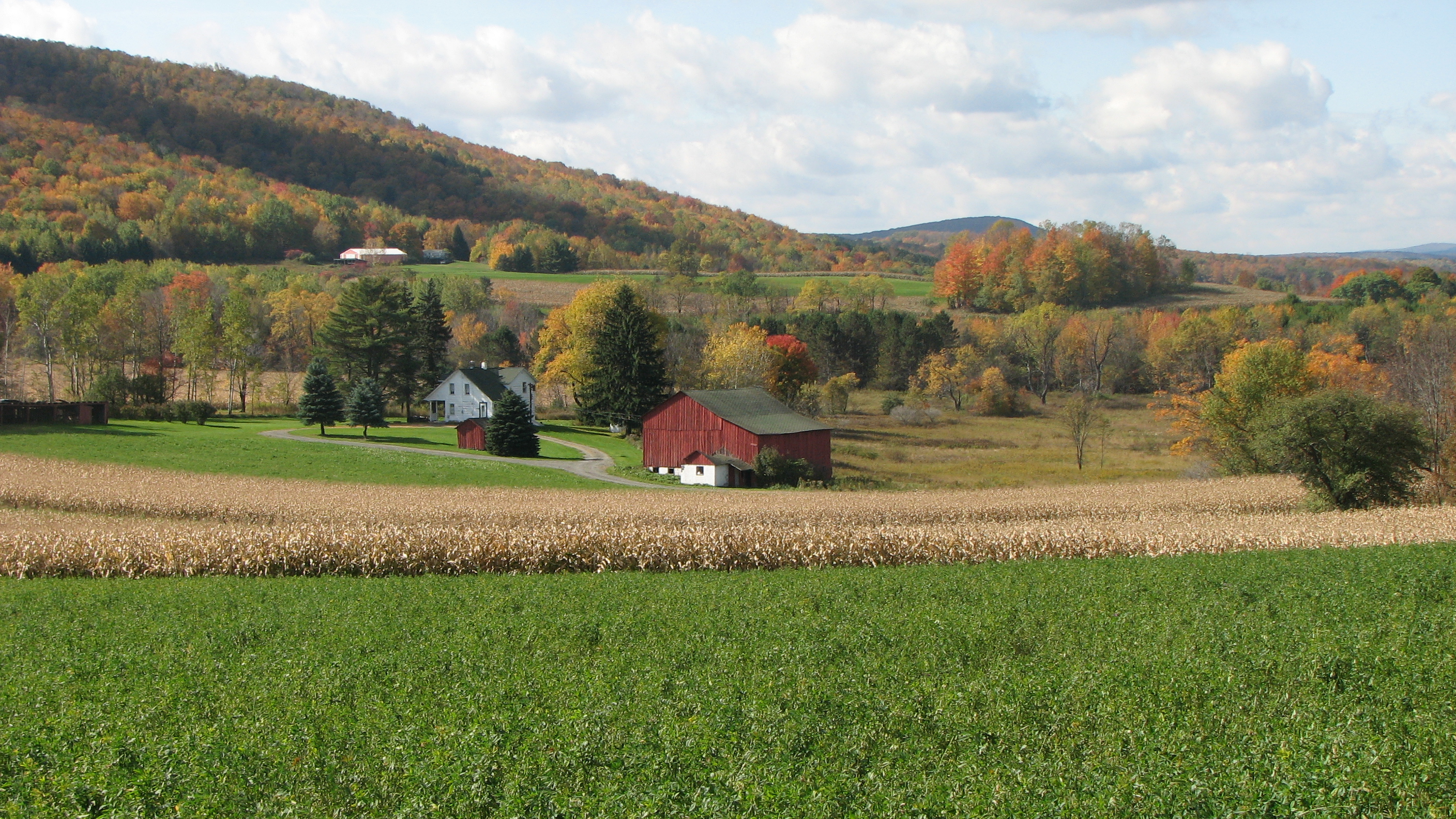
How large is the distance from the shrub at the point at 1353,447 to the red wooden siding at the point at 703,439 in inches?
914

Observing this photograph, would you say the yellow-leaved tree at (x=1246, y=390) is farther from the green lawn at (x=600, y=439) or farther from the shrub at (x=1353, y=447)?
the green lawn at (x=600, y=439)

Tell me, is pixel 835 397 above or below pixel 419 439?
above

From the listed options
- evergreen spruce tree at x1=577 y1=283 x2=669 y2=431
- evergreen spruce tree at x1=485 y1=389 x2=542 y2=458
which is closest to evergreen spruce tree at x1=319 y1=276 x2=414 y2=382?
evergreen spruce tree at x1=577 y1=283 x2=669 y2=431

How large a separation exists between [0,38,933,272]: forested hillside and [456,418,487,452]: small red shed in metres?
84.3

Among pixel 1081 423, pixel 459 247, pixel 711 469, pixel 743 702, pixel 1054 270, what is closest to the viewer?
pixel 743 702

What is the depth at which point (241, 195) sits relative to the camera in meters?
148

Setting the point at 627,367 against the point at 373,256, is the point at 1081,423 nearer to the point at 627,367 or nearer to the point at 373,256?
the point at 627,367

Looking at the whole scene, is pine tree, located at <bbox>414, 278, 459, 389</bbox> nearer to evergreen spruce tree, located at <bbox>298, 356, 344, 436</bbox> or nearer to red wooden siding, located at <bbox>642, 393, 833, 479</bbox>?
evergreen spruce tree, located at <bbox>298, 356, 344, 436</bbox>

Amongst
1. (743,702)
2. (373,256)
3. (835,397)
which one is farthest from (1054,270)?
(743,702)

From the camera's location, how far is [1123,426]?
7481 cm

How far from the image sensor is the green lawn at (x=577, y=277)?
443 ft

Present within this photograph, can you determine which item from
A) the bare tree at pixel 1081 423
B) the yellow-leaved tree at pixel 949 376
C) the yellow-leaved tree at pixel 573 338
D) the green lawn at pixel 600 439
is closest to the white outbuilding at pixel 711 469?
the green lawn at pixel 600 439

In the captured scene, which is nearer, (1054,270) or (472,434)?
(472,434)

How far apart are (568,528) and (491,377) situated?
172ft
